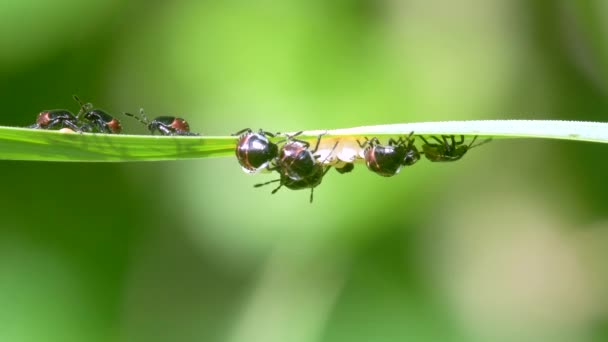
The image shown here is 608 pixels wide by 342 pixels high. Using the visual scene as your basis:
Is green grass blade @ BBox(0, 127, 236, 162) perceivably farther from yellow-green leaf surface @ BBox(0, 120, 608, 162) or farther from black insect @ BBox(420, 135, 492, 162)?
black insect @ BBox(420, 135, 492, 162)

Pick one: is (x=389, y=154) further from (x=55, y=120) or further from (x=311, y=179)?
(x=55, y=120)

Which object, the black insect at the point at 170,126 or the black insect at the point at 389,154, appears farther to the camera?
the black insect at the point at 170,126

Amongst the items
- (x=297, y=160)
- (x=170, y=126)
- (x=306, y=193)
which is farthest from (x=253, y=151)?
(x=306, y=193)

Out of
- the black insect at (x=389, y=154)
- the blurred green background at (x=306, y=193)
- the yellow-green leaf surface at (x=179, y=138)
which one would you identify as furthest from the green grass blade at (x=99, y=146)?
the blurred green background at (x=306, y=193)

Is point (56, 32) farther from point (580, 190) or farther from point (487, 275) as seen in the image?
point (580, 190)

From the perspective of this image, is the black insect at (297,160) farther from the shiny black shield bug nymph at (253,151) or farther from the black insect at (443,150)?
the black insect at (443,150)
